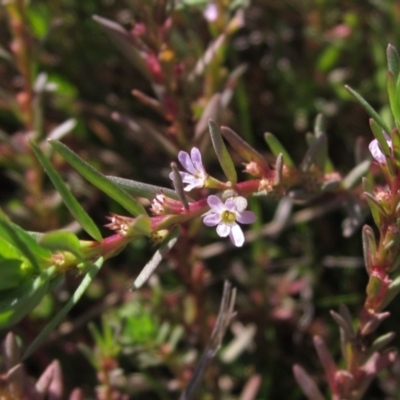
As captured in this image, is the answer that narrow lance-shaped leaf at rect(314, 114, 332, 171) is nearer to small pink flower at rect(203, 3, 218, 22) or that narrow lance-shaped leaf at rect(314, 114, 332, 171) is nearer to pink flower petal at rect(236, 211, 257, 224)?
pink flower petal at rect(236, 211, 257, 224)

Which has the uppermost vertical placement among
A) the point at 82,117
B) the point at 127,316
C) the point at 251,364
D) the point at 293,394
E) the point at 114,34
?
the point at 114,34

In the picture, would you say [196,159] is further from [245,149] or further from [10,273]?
[10,273]

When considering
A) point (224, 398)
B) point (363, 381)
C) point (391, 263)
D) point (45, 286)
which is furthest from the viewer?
point (224, 398)

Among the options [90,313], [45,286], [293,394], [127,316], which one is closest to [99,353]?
[127,316]

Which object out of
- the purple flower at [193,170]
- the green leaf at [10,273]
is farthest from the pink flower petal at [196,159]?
the green leaf at [10,273]

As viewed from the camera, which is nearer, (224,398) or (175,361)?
(175,361)

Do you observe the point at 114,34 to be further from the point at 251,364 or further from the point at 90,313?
the point at 251,364

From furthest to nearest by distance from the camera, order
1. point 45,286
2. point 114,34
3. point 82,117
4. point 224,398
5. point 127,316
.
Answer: point 82,117 < point 224,398 < point 127,316 < point 114,34 < point 45,286
